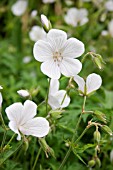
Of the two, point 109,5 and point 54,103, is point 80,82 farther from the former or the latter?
point 109,5

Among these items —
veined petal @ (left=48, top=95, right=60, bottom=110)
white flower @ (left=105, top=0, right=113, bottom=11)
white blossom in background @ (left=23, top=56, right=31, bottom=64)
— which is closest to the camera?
veined petal @ (left=48, top=95, right=60, bottom=110)

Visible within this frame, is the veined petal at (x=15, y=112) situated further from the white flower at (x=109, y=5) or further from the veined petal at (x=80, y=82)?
the white flower at (x=109, y=5)

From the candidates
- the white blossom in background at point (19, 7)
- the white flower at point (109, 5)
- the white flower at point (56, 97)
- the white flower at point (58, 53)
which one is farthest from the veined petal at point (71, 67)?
the white blossom in background at point (19, 7)

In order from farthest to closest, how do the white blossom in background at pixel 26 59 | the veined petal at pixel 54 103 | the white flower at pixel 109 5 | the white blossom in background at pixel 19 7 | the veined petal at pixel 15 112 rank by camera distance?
1. the white blossom in background at pixel 19 7
2. the white flower at pixel 109 5
3. the white blossom in background at pixel 26 59
4. the veined petal at pixel 54 103
5. the veined petal at pixel 15 112

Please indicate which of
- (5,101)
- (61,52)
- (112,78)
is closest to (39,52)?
A: (61,52)

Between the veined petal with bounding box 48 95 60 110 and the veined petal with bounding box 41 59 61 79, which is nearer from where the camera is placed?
the veined petal with bounding box 41 59 61 79

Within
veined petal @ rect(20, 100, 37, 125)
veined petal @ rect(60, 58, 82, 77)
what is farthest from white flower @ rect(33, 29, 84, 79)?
veined petal @ rect(20, 100, 37, 125)

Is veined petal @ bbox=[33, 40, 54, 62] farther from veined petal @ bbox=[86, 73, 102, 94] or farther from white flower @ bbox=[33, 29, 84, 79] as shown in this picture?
veined petal @ bbox=[86, 73, 102, 94]
